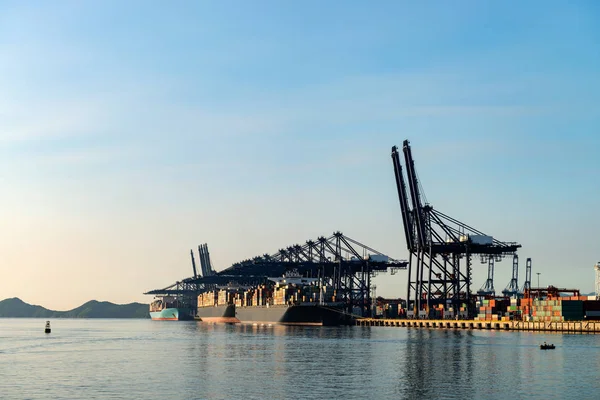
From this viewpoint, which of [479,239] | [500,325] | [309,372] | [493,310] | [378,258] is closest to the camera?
[309,372]

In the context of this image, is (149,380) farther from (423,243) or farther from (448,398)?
(423,243)

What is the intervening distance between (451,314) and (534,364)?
92.2 meters

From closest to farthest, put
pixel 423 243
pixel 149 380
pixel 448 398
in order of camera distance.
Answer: pixel 448 398 → pixel 149 380 → pixel 423 243

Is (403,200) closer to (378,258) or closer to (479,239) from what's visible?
(479,239)

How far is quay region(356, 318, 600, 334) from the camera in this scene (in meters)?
126

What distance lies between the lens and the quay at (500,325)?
415 feet

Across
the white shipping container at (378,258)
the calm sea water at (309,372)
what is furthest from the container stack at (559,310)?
the white shipping container at (378,258)

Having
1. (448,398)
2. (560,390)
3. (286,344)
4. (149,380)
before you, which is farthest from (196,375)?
(286,344)

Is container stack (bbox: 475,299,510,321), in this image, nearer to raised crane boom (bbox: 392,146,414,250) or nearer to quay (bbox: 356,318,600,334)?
quay (bbox: 356,318,600,334)

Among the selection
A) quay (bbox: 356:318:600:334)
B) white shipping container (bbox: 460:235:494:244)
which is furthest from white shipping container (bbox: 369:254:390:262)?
white shipping container (bbox: 460:235:494:244)

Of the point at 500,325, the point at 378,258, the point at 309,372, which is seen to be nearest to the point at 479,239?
the point at 500,325

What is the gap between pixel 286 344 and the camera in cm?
9831

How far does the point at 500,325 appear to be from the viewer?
142500 mm

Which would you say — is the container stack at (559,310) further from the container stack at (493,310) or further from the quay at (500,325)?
the container stack at (493,310)
